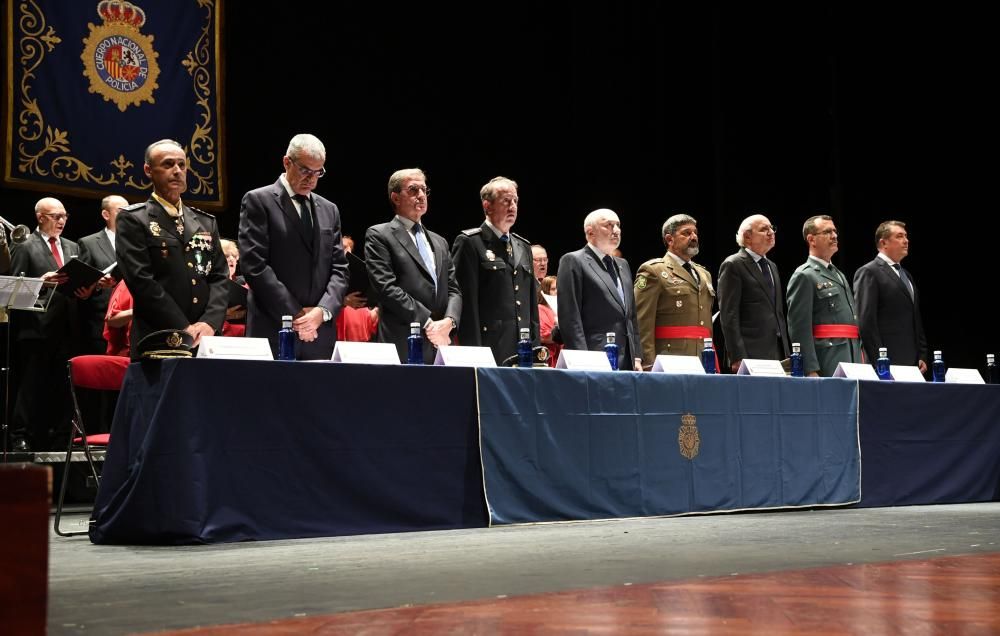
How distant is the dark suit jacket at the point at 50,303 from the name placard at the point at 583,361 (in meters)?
2.67

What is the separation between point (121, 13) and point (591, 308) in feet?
9.89

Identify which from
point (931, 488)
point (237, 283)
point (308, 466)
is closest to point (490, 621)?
point (308, 466)

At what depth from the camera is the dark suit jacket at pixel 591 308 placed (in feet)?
16.8

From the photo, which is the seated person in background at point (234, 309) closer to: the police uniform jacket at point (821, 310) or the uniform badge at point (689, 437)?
the uniform badge at point (689, 437)

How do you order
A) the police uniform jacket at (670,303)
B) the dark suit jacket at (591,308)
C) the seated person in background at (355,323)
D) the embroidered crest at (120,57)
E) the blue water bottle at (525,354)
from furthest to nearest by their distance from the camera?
the seated person in background at (355,323) → the embroidered crest at (120,57) → the police uniform jacket at (670,303) → the dark suit jacket at (591,308) → the blue water bottle at (525,354)

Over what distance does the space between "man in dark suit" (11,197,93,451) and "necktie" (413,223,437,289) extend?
6.67ft

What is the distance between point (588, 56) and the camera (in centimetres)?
777

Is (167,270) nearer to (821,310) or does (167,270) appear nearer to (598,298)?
(598,298)

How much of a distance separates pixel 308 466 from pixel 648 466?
4.76 feet

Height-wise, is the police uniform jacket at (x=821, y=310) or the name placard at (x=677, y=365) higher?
the police uniform jacket at (x=821, y=310)

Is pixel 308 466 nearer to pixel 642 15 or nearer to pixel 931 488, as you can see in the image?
pixel 931 488

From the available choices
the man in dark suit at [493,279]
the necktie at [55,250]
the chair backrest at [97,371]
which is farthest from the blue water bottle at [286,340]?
the necktie at [55,250]

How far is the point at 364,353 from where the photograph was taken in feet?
12.4

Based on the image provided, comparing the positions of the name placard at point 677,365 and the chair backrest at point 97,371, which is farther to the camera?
the name placard at point 677,365
